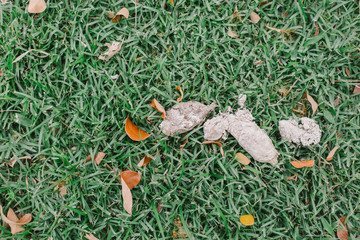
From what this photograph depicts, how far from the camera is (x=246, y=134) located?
1.97 metres

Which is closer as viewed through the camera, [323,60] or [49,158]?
[49,158]

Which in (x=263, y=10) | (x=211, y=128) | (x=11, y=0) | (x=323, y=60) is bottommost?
(x=211, y=128)

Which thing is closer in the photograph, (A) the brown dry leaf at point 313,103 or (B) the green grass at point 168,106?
(B) the green grass at point 168,106

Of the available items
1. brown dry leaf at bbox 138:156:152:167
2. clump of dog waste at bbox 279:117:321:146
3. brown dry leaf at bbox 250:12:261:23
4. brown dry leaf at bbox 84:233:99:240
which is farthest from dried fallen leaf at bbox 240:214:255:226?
brown dry leaf at bbox 250:12:261:23

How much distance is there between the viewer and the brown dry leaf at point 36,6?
205 cm

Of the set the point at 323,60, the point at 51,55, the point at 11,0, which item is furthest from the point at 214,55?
the point at 11,0

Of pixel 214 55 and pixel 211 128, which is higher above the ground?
pixel 214 55

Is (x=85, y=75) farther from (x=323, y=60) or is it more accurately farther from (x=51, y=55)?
(x=323, y=60)

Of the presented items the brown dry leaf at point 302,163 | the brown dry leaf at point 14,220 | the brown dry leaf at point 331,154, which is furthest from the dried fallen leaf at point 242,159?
the brown dry leaf at point 14,220

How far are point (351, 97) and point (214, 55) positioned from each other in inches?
42.3

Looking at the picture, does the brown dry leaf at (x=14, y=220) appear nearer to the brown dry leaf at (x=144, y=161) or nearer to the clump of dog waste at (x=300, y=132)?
the brown dry leaf at (x=144, y=161)

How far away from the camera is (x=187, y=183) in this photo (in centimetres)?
200

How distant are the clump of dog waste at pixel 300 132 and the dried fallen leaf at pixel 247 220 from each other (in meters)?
0.61

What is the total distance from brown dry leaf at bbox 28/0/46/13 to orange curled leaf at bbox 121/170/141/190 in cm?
132
